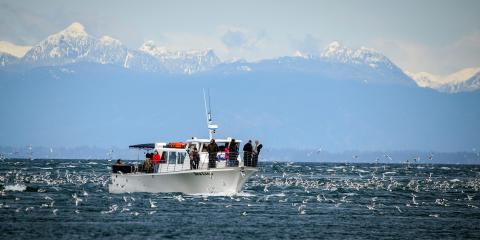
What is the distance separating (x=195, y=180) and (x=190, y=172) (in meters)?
0.85

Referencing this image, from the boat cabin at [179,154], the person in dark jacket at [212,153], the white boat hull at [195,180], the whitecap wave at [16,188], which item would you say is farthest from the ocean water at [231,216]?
the person in dark jacket at [212,153]

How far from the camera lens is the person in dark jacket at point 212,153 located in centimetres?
6812

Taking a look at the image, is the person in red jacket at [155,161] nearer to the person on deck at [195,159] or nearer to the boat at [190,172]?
the boat at [190,172]

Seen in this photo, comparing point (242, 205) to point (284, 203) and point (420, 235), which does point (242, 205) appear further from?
point (420, 235)

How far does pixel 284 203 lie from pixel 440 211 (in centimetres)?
1085

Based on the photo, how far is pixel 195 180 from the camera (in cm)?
6981

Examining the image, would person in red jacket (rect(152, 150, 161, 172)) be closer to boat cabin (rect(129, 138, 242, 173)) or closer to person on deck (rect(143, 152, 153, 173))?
boat cabin (rect(129, 138, 242, 173))

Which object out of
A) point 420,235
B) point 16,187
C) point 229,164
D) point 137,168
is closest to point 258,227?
point 420,235

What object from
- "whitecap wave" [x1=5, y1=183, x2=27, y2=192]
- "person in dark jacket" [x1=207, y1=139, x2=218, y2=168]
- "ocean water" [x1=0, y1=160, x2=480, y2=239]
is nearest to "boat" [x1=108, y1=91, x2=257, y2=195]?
"person in dark jacket" [x1=207, y1=139, x2=218, y2=168]

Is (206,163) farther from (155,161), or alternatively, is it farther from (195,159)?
(155,161)

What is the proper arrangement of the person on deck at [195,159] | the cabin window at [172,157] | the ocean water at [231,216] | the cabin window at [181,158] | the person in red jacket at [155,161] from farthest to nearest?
the person in red jacket at [155,161] < the cabin window at [172,157] < the cabin window at [181,158] < the person on deck at [195,159] < the ocean water at [231,216]

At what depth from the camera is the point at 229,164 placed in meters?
69.2

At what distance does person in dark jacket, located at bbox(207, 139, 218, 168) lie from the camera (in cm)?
6812

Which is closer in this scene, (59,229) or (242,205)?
(59,229)
